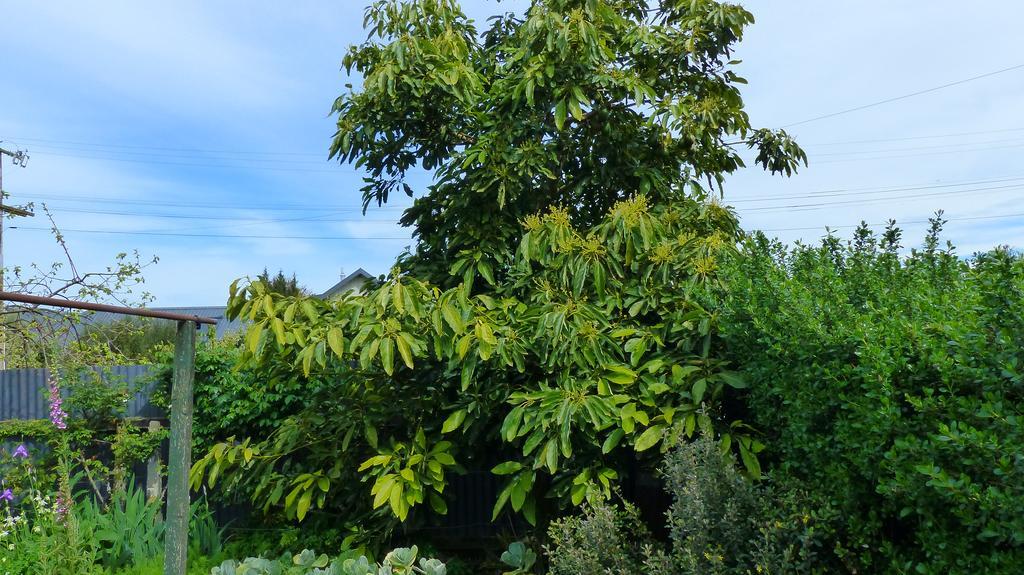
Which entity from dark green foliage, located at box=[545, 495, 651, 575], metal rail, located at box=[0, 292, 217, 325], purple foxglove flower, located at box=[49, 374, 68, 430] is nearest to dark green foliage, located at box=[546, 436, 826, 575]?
dark green foliage, located at box=[545, 495, 651, 575]

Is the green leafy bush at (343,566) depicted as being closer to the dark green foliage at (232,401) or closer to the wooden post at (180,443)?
Result: the wooden post at (180,443)

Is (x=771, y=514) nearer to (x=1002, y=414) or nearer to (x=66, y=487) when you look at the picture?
(x=1002, y=414)

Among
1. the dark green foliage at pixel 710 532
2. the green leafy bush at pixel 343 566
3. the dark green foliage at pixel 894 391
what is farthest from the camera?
the green leafy bush at pixel 343 566

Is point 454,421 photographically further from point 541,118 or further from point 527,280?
point 541,118

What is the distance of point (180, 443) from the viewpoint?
3.05 metres

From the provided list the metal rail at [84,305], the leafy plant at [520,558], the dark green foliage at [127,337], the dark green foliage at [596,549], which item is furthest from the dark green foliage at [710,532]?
the dark green foliage at [127,337]

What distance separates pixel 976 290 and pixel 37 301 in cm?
298

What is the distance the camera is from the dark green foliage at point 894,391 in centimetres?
209

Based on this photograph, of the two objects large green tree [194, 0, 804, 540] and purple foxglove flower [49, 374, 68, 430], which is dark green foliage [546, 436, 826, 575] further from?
purple foxglove flower [49, 374, 68, 430]

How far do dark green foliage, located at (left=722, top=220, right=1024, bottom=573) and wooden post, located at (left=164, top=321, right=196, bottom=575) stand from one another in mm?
2324

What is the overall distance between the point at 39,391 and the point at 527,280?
4874mm

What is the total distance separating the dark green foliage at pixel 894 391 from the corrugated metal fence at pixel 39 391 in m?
5.04

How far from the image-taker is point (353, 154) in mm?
4730

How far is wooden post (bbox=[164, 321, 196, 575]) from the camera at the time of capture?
119 inches
